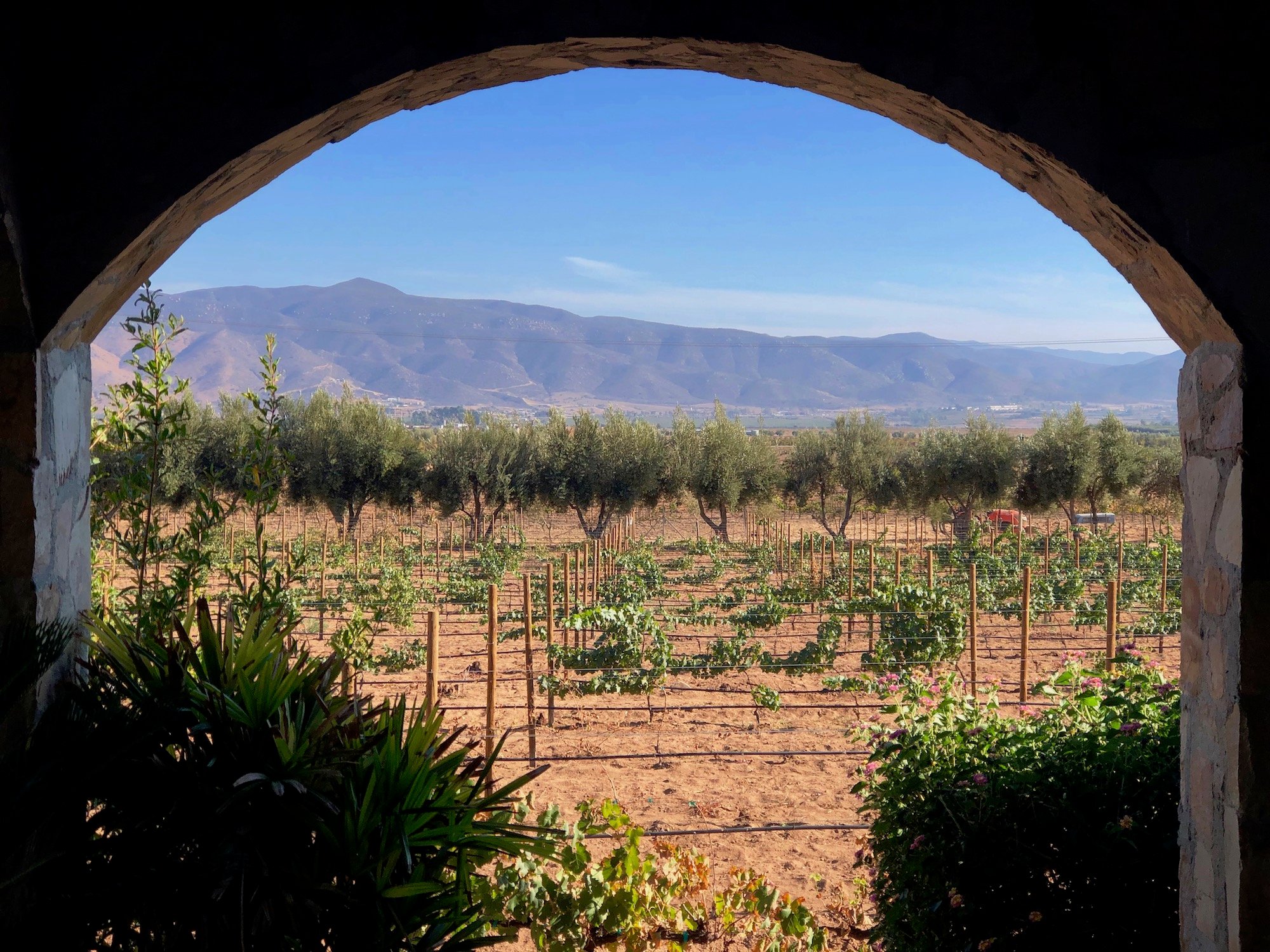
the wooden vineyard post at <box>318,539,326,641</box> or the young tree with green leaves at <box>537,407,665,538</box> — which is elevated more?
the young tree with green leaves at <box>537,407,665,538</box>

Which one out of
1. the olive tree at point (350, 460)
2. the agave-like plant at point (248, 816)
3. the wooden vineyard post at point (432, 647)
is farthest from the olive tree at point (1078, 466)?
the agave-like plant at point (248, 816)

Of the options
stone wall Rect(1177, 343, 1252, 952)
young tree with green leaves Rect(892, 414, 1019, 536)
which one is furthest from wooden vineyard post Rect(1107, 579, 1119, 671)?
young tree with green leaves Rect(892, 414, 1019, 536)

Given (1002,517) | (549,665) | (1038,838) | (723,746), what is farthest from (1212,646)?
(1002,517)

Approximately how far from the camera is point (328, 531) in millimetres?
28797

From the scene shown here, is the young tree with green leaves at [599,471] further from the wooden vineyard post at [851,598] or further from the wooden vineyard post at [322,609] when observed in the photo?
the wooden vineyard post at [851,598]

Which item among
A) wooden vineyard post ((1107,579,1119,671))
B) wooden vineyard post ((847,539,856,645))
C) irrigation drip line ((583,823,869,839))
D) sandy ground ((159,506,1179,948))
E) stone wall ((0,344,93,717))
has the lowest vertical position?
sandy ground ((159,506,1179,948))

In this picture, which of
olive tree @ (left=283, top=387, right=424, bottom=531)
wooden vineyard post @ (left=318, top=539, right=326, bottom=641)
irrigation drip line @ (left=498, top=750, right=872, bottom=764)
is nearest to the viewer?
irrigation drip line @ (left=498, top=750, right=872, bottom=764)

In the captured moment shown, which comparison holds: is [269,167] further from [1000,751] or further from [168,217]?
[1000,751]

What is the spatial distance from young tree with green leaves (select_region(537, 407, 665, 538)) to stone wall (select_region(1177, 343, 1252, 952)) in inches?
1064

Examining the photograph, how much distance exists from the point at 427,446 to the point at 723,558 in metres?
11.9

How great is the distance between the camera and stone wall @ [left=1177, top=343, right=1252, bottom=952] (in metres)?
1.59

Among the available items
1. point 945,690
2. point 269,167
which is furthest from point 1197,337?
point 945,690

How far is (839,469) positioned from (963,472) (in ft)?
14.6

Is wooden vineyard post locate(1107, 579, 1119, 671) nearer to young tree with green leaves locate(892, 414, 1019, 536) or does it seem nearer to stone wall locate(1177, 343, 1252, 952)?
stone wall locate(1177, 343, 1252, 952)
